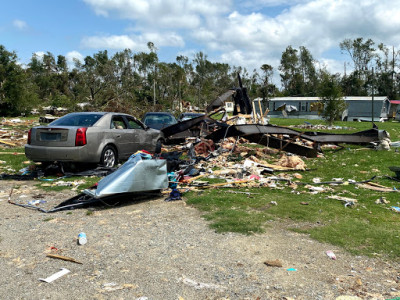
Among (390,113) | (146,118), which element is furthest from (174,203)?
(390,113)

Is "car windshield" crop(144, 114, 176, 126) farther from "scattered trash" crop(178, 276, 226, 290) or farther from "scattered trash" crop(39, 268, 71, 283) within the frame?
"scattered trash" crop(178, 276, 226, 290)

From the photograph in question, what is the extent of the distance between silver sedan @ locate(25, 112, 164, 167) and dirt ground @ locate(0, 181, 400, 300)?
3161mm

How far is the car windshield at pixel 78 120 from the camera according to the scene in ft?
29.9

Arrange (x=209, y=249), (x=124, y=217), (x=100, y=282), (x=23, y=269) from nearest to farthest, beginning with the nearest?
(x=100, y=282), (x=23, y=269), (x=209, y=249), (x=124, y=217)

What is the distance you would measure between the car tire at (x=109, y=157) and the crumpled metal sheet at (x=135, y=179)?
107 inches

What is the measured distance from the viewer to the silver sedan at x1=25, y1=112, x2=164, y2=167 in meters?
8.52

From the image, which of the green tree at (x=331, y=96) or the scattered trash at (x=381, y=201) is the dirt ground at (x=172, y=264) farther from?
the green tree at (x=331, y=96)

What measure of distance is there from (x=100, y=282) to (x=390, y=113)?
208ft

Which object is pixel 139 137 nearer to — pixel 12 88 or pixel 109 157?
pixel 109 157

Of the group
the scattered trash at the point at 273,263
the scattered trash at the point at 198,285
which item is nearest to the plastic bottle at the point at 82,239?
the scattered trash at the point at 198,285

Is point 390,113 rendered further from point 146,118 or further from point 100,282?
point 100,282

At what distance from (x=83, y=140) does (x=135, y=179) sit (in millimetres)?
2980

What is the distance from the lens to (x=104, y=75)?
1751 inches

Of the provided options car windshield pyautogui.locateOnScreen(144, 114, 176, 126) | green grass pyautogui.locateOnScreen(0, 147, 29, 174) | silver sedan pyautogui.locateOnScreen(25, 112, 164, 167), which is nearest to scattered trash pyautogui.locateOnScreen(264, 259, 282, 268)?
silver sedan pyautogui.locateOnScreen(25, 112, 164, 167)
